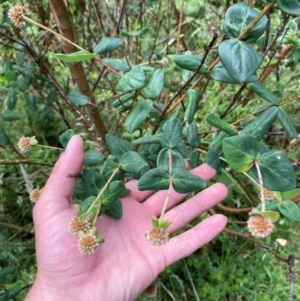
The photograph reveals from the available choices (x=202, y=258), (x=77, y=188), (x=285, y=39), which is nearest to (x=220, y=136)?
(x=285, y=39)

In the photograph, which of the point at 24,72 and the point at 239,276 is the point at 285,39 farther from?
the point at 239,276

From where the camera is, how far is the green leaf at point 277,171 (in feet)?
2.34

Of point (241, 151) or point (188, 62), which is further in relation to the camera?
point (188, 62)

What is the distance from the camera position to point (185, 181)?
82cm

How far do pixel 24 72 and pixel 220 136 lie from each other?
79cm

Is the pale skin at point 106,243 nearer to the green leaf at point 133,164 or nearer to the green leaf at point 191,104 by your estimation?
the green leaf at point 133,164

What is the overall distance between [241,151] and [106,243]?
545 millimetres

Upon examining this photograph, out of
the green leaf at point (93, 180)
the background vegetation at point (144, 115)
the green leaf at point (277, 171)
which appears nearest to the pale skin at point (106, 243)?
the green leaf at point (93, 180)

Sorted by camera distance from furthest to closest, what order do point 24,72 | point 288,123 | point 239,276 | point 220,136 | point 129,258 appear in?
point 239,276 → point 24,72 → point 129,258 → point 220,136 → point 288,123

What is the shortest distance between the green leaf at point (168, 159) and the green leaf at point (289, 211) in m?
0.24

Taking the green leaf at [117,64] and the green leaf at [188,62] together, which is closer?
the green leaf at [188,62]

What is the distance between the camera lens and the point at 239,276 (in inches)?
61.8

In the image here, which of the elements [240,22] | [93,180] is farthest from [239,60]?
[93,180]

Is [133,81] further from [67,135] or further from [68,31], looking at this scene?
[68,31]
